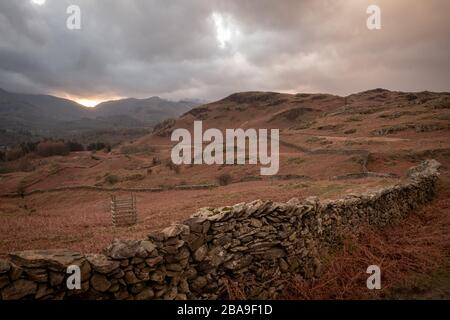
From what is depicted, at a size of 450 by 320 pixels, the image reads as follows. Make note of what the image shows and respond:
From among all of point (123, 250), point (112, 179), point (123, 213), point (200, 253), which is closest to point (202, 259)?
point (200, 253)

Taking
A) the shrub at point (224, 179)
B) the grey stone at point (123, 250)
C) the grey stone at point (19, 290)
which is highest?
the grey stone at point (123, 250)

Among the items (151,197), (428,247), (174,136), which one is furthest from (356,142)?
(174,136)

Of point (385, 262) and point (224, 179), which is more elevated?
point (385, 262)

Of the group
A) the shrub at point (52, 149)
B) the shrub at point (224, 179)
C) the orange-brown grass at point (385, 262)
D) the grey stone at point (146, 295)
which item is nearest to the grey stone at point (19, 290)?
the grey stone at point (146, 295)

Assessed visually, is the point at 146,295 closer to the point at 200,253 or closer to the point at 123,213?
the point at 200,253

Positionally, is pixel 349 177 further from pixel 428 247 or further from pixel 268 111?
pixel 268 111

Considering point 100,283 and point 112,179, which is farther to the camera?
point 112,179

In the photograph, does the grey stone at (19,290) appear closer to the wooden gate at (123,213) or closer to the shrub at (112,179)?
the wooden gate at (123,213)

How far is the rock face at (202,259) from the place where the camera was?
4.55 m

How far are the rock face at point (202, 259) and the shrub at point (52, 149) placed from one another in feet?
353

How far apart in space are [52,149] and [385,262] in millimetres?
113908

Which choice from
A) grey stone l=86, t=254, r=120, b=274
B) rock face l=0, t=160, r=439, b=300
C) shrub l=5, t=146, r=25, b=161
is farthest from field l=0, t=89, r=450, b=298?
shrub l=5, t=146, r=25, b=161

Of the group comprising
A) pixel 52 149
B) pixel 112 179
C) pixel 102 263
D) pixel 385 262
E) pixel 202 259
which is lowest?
pixel 112 179

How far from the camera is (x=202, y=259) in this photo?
20.1 feet
